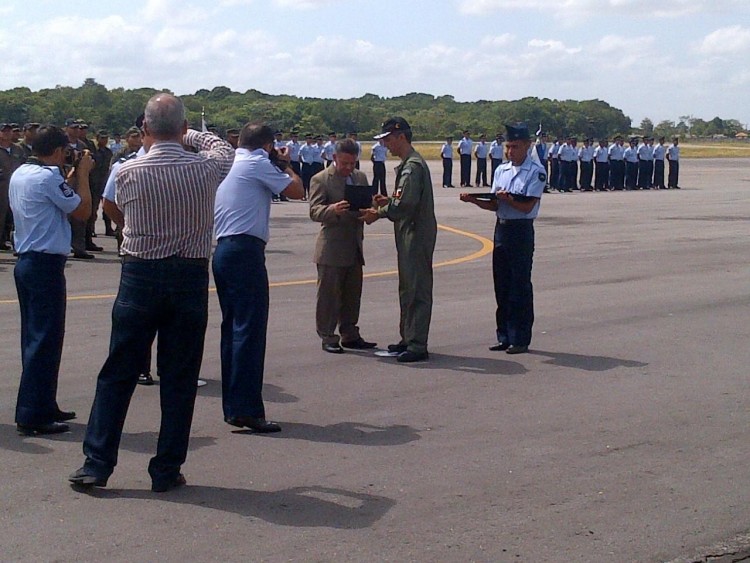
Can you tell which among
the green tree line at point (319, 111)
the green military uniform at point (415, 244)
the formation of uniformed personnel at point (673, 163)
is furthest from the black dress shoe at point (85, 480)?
the formation of uniformed personnel at point (673, 163)

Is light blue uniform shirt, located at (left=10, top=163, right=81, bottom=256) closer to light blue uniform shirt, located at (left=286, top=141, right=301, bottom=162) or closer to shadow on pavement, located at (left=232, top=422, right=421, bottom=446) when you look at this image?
shadow on pavement, located at (left=232, top=422, right=421, bottom=446)

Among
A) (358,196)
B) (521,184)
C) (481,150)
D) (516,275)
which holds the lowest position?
(516,275)

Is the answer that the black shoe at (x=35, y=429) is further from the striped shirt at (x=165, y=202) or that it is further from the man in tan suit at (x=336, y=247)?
the man in tan suit at (x=336, y=247)

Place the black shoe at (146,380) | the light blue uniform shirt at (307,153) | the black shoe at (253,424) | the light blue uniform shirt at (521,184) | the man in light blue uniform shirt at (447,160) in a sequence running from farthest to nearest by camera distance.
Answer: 1. the man in light blue uniform shirt at (447,160)
2. the light blue uniform shirt at (307,153)
3. the light blue uniform shirt at (521,184)
4. the black shoe at (146,380)
5. the black shoe at (253,424)

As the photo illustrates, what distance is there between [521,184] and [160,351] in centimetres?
464

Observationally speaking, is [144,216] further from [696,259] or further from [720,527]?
[696,259]

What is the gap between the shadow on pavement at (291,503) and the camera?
5613mm

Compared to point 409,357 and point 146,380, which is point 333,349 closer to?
point 409,357

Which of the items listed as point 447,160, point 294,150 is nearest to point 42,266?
point 294,150

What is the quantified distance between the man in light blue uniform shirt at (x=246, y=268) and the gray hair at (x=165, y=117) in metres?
1.47

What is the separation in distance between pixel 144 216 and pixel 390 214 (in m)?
3.75

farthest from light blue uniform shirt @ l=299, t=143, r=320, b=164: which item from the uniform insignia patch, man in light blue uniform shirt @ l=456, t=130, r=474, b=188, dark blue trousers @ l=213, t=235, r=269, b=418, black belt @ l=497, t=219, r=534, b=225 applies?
the uniform insignia patch

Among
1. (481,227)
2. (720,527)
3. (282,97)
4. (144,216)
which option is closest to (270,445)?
(144,216)

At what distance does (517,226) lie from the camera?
979 cm
